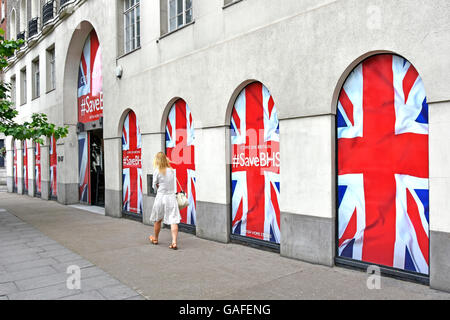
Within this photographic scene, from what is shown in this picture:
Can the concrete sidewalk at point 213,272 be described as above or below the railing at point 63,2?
below

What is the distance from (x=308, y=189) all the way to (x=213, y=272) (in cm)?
193

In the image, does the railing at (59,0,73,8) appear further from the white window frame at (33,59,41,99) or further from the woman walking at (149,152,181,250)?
the woman walking at (149,152,181,250)

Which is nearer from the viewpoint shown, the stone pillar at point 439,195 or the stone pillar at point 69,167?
the stone pillar at point 439,195

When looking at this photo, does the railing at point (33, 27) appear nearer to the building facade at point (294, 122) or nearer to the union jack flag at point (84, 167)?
the union jack flag at point (84, 167)

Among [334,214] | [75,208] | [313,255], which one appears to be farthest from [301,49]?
[75,208]

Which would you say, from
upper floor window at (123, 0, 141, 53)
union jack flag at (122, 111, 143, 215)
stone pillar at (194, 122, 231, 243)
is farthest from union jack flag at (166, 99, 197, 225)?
upper floor window at (123, 0, 141, 53)

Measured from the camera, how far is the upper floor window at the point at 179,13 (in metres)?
8.80

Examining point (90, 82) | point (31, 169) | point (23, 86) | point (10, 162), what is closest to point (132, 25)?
point (90, 82)

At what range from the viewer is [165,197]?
721 centimetres

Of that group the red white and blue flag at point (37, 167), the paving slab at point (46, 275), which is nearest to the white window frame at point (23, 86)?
the red white and blue flag at point (37, 167)

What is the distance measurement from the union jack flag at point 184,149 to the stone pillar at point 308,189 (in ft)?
9.29

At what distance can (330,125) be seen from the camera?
224 inches

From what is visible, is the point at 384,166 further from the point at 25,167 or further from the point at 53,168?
the point at 25,167

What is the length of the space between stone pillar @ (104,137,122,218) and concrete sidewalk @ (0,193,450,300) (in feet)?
9.22
